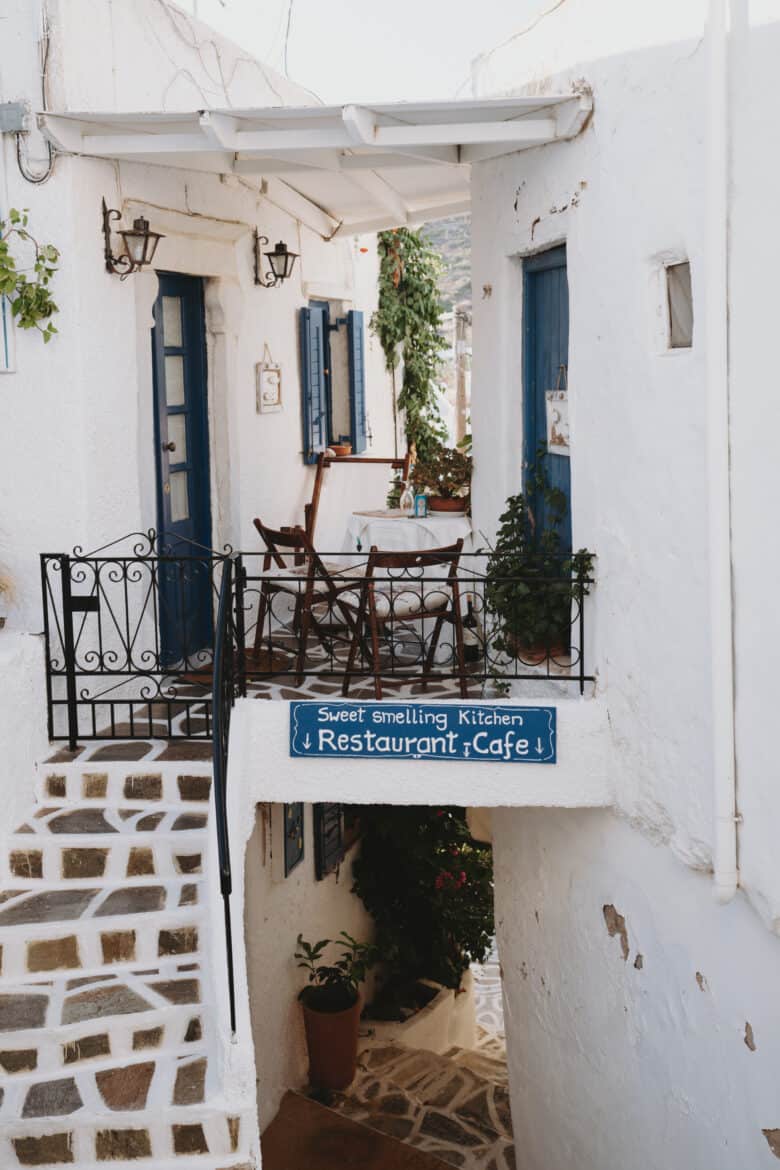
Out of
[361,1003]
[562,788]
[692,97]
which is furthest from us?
[361,1003]

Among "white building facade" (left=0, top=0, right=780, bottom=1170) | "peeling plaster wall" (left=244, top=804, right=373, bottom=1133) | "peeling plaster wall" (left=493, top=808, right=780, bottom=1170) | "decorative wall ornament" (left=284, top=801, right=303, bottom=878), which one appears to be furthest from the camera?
"decorative wall ornament" (left=284, top=801, right=303, bottom=878)

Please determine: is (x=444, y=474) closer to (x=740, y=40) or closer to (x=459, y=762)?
(x=459, y=762)

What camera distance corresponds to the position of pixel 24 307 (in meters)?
6.71

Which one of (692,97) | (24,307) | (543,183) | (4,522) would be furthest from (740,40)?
(4,522)

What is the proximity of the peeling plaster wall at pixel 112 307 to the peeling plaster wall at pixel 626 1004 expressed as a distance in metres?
3.24

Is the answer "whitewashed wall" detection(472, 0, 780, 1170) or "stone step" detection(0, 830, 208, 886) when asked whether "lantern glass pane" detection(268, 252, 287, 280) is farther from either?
"stone step" detection(0, 830, 208, 886)

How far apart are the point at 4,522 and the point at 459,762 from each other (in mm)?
2916

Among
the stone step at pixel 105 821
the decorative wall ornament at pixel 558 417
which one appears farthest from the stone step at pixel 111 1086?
the decorative wall ornament at pixel 558 417

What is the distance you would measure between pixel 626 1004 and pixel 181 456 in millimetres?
4576

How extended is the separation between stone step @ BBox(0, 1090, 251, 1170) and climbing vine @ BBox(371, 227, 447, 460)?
9.56 metres

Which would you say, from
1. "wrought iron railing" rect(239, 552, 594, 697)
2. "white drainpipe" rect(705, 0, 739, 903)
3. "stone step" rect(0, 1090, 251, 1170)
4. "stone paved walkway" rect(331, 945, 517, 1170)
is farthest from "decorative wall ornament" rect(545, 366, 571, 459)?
"stone paved walkway" rect(331, 945, 517, 1170)

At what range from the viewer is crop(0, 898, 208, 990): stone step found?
563 cm

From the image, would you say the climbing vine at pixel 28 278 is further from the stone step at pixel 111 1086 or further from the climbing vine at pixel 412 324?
the climbing vine at pixel 412 324

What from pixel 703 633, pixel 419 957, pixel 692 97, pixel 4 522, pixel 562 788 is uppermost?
pixel 692 97
